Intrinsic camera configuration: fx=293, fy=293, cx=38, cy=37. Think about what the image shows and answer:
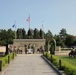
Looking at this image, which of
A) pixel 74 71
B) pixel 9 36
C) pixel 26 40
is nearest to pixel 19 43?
pixel 26 40

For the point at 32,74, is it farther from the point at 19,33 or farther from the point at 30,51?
the point at 19,33

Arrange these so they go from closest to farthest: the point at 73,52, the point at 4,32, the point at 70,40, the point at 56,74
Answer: the point at 56,74, the point at 73,52, the point at 70,40, the point at 4,32

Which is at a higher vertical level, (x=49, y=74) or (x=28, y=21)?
(x=28, y=21)

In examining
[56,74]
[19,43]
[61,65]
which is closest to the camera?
[56,74]

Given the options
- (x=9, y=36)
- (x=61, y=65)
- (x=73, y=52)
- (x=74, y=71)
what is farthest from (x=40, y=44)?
(x=9, y=36)

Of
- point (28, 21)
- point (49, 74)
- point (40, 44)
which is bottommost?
point (49, 74)

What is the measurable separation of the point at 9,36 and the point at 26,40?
53.5 metres

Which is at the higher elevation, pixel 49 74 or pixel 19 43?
pixel 19 43

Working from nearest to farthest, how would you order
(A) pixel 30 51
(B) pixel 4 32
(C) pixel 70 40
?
(A) pixel 30 51 → (C) pixel 70 40 → (B) pixel 4 32

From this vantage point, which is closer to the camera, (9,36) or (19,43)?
(19,43)

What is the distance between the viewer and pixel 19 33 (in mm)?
60188

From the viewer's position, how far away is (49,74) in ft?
58.7

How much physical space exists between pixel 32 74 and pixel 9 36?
313 ft

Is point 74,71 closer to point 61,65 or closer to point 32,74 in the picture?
point 32,74
